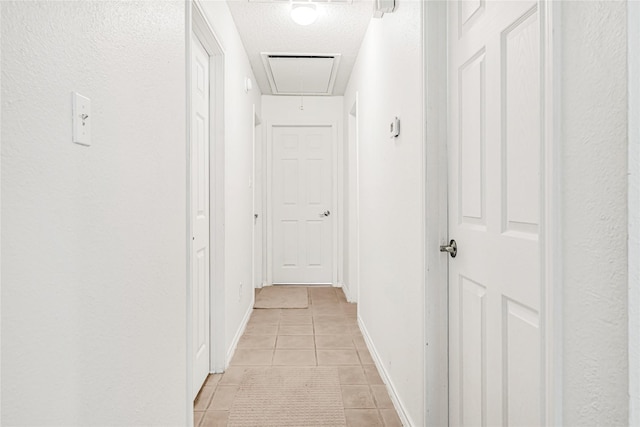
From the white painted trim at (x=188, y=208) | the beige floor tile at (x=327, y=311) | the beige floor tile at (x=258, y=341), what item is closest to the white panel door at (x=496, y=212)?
the white painted trim at (x=188, y=208)

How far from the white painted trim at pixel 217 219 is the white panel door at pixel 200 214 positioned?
4 centimetres

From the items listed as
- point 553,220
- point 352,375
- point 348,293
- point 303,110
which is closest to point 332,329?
point 352,375

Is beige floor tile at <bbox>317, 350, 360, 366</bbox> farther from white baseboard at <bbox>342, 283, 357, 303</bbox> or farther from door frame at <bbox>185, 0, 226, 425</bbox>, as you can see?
white baseboard at <bbox>342, 283, 357, 303</bbox>

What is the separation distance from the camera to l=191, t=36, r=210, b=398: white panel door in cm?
233

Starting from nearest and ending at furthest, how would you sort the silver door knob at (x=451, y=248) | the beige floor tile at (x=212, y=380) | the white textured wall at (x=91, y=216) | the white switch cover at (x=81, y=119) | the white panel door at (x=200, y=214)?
1. the white textured wall at (x=91, y=216)
2. the white switch cover at (x=81, y=119)
3. the silver door knob at (x=451, y=248)
4. the white panel door at (x=200, y=214)
5. the beige floor tile at (x=212, y=380)

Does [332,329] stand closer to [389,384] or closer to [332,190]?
[389,384]

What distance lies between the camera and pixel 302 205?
211 inches

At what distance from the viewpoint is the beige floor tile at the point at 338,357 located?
2.85m

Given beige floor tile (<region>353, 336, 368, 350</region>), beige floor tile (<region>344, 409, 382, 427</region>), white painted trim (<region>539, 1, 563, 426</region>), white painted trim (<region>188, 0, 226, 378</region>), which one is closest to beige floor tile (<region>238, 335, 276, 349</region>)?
white painted trim (<region>188, 0, 226, 378</region>)

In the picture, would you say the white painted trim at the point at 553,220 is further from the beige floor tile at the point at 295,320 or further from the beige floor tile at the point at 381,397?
the beige floor tile at the point at 295,320

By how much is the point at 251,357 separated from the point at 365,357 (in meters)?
0.77

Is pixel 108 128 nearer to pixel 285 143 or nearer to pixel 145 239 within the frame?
pixel 145 239

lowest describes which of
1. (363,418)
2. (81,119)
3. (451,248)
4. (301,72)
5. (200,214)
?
(363,418)

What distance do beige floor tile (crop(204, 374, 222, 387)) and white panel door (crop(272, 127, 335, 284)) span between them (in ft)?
9.09
